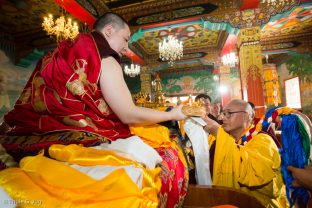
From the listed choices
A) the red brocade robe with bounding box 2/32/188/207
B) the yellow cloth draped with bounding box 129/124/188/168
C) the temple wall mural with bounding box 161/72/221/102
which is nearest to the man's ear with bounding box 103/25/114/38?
the red brocade robe with bounding box 2/32/188/207

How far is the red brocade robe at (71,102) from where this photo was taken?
1096 millimetres

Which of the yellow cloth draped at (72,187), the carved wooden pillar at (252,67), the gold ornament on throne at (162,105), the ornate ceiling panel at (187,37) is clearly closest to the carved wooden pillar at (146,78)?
the ornate ceiling panel at (187,37)

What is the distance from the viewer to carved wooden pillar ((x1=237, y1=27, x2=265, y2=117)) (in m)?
5.71

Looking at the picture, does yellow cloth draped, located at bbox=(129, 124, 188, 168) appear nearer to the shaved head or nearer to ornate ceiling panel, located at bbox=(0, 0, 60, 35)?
the shaved head

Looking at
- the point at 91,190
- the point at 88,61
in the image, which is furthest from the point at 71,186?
the point at 88,61

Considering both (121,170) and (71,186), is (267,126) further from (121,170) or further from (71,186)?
(71,186)

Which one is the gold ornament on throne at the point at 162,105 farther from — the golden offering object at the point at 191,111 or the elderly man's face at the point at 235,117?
the elderly man's face at the point at 235,117

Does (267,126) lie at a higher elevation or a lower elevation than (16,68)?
lower

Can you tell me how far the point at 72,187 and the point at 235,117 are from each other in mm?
1773

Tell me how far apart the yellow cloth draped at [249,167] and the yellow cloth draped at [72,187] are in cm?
109

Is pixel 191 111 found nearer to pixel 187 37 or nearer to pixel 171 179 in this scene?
pixel 171 179

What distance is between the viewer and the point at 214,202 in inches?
52.6

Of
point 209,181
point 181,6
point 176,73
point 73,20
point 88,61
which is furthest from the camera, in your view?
point 176,73

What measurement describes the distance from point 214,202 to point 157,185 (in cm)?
74
